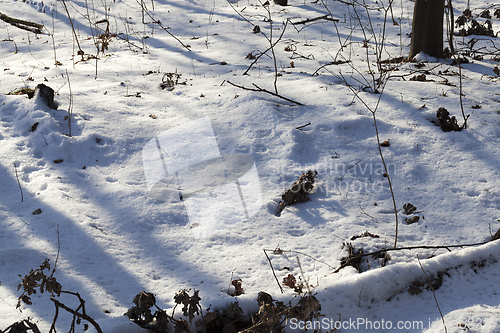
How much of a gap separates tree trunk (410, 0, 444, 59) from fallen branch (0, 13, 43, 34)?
770 centimetres

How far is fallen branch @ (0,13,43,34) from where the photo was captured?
765cm

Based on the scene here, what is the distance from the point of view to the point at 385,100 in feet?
13.4

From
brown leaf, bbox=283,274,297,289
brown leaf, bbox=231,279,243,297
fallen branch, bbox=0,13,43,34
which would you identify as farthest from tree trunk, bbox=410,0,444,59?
fallen branch, bbox=0,13,43,34

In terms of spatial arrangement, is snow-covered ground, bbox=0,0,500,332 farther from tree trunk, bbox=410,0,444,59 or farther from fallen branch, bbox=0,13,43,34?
fallen branch, bbox=0,13,43,34

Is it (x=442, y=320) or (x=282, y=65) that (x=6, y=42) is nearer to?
(x=282, y=65)

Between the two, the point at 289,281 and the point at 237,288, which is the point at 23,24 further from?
the point at 289,281

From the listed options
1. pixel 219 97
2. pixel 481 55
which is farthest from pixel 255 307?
pixel 481 55

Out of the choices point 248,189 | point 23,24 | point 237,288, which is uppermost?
point 23,24

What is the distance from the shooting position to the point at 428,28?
511 centimetres

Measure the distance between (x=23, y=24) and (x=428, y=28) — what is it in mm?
8489

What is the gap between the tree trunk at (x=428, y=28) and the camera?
496 cm

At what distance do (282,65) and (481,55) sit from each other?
3233 millimetres

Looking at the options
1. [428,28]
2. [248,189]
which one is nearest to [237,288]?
[248,189]

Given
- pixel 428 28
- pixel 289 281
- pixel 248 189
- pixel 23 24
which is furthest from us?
pixel 23 24
